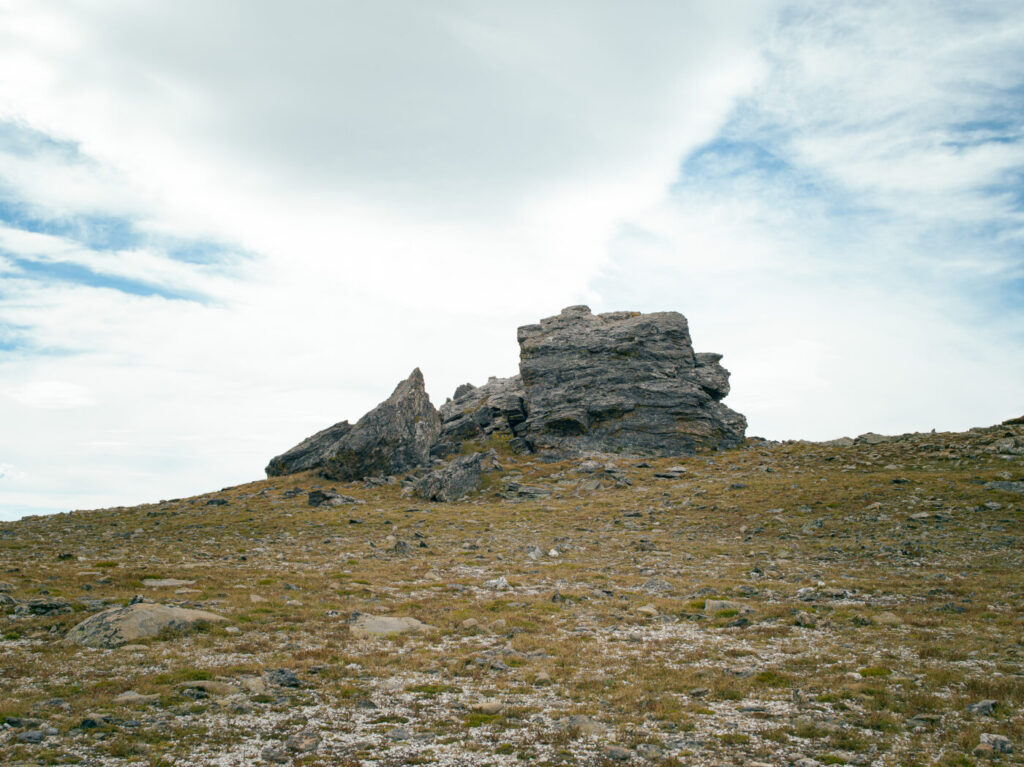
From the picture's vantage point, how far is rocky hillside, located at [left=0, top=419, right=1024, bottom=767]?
12.0m

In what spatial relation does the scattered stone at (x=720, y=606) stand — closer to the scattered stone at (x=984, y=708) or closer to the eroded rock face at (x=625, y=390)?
the scattered stone at (x=984, y=708)

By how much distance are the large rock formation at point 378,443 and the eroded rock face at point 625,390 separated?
15.0m

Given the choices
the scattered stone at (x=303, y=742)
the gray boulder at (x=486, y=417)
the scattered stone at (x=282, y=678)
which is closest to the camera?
the scattered stone at (x=303, y=742)

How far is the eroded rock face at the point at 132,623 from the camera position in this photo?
17.7 metres

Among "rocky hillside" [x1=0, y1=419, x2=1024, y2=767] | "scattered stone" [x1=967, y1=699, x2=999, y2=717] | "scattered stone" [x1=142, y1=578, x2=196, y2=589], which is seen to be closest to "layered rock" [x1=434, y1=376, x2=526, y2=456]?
"rocky hillside" [x1=0, y1=419, x2=1024, y2=767]

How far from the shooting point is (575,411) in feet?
255

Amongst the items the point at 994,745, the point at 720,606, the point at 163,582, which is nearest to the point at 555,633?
the point at 720,606

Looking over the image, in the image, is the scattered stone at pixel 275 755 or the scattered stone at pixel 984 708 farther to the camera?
the scattered stone at pixel 984 708

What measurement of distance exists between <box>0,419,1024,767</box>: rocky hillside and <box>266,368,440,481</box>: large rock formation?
788 inches

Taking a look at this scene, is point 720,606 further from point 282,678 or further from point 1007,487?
point 1007,487

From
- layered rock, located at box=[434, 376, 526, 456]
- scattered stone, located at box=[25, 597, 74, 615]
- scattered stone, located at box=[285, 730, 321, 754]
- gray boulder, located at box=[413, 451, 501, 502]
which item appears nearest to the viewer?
scattered stone, located at box=[285, 730, 321, 754]

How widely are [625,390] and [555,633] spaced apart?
60.6 m

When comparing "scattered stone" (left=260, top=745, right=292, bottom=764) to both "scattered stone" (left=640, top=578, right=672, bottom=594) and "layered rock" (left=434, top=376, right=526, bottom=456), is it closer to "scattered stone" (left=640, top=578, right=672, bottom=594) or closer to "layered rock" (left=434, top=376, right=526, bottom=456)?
"scattered stone" (left=640, top=578, right=672, bottom=594)

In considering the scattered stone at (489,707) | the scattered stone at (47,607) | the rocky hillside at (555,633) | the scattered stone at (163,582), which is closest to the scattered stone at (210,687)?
the rocky hillside at (555,633)
